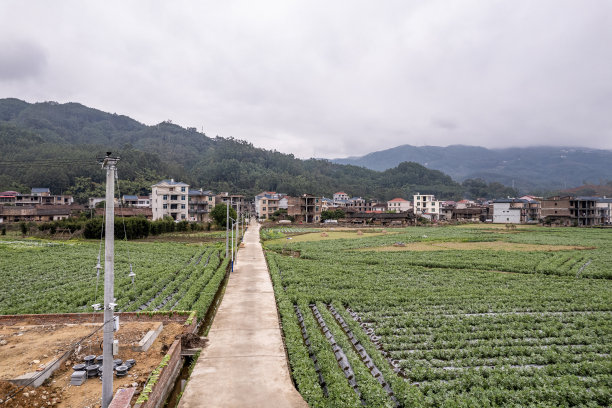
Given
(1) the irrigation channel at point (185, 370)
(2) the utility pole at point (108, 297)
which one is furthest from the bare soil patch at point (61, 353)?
(2) the utility pole at point (108, 297)

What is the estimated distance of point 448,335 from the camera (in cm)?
1470

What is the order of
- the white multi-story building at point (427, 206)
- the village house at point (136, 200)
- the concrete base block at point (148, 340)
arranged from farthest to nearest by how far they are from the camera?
the white multi-story building at point (427, 206) → the village house at point (136, 200) → the concrete base block at point (148, 340)

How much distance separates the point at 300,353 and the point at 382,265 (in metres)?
21.7

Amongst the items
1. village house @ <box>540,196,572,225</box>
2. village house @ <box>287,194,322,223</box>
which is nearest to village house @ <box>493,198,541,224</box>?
village house @ <box>540,196,572,225</box>

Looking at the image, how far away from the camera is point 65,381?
10.5 m

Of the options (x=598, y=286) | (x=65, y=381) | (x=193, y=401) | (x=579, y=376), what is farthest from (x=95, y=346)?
(x=598, y=286)

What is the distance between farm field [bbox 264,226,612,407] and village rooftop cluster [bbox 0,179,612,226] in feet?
177

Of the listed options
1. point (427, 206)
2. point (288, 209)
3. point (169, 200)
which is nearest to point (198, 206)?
point (169, 200)

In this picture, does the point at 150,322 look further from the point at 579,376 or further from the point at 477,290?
the point at 477,290

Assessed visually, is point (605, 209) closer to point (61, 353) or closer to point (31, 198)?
point (61, 353)

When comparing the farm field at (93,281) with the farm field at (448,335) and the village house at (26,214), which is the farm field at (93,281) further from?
the village house at (26,214)

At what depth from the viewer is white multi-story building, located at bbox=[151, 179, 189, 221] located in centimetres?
A: 7731

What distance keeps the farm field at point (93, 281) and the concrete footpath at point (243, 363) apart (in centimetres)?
240

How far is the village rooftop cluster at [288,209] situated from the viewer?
76.8 metres
